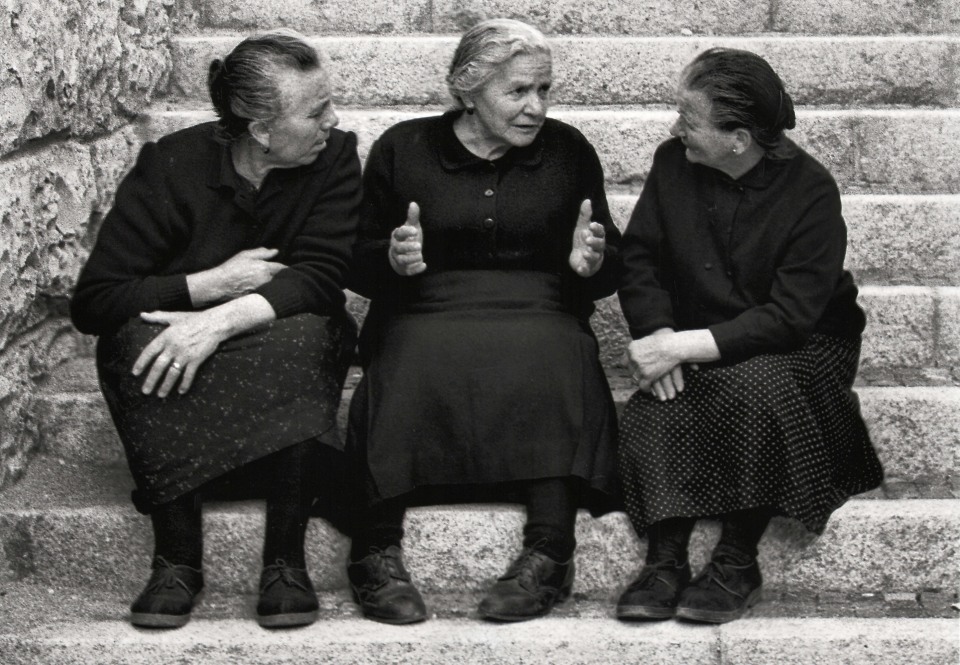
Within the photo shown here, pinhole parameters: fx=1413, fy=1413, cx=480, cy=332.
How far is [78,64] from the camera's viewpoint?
429 cm

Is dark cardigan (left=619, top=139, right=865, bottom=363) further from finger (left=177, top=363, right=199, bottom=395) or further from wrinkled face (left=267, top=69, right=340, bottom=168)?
finger (left=177, top=363, right=199, bottom=395)

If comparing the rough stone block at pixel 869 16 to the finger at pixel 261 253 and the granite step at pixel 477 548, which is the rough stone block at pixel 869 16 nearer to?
the granite step at pixel 477 548

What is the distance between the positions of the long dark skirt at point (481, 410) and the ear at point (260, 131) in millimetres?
622

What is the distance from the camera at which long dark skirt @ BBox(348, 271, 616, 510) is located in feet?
11.9

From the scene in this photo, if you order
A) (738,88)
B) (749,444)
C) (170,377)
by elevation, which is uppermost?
(738,88)

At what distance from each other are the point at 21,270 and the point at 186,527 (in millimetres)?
972

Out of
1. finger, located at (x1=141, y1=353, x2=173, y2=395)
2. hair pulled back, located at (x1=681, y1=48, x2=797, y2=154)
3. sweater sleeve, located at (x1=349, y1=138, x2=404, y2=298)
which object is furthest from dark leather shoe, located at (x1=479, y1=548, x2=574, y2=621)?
hair pulled back, located at (x1=681, y1=48, x2=797, y2=154)

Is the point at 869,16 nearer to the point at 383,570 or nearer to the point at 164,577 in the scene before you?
the point at 383,570

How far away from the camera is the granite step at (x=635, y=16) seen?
17.0 feet

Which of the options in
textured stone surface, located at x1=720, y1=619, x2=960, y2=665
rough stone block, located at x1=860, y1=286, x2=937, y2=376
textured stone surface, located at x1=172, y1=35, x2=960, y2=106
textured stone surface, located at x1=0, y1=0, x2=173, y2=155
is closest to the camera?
textured stone surface, located at x1=720, y1=619, x2=960, y2=665

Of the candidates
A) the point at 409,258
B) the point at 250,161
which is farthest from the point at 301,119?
the point at 409,258

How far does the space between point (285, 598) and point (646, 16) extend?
107 inches

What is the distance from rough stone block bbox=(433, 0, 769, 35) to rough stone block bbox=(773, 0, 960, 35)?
0.11m

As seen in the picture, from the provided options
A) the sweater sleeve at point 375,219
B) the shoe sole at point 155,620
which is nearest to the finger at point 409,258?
the sweater sleeve at point 375,219
